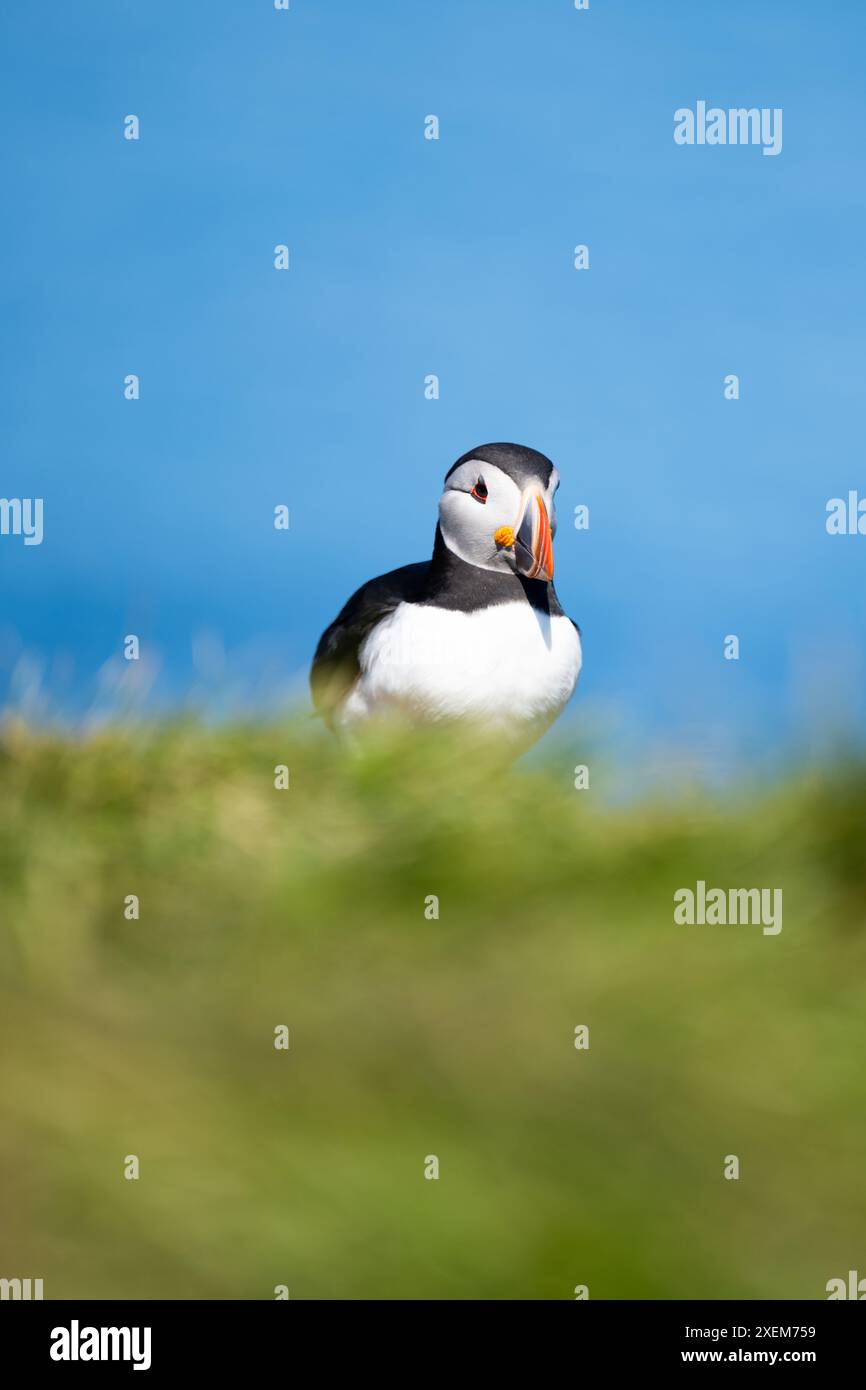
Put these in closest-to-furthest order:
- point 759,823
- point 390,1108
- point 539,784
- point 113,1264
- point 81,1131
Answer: point 113,1264 → point 81,1131 → point 390,1108 → point 759,823 → point 539,784

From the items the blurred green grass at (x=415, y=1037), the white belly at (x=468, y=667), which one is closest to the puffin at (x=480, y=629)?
the white belly at (x=468, y=667)

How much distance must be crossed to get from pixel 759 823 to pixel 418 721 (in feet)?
6.85

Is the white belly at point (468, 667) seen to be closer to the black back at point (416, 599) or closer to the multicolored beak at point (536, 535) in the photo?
the black back at point (416, 599)

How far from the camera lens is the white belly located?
5.10 meters

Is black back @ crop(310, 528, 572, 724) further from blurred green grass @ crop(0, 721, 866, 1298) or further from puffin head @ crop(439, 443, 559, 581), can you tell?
blurred green grass @ crop(0, 721, 866, 1298)

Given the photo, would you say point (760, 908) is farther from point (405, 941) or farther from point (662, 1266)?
point (662, 1266)

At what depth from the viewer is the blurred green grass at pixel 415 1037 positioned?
1845 millimetres

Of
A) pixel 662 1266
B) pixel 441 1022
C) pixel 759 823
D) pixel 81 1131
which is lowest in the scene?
pixel 662 1266

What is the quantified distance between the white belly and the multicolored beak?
0.26 meters

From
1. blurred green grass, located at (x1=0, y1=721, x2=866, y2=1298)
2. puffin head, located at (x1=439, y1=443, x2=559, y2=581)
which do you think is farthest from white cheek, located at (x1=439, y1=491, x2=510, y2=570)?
blurred green grass, located at (x1=0, y1=721, x2=866, y2=1298)

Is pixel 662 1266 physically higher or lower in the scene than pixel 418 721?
lower

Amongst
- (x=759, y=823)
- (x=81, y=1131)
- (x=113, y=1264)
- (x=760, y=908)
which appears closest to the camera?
(x=113, y=1264)

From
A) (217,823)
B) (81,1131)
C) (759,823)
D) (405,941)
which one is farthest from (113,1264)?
(759,823)

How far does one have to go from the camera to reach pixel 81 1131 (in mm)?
1994
